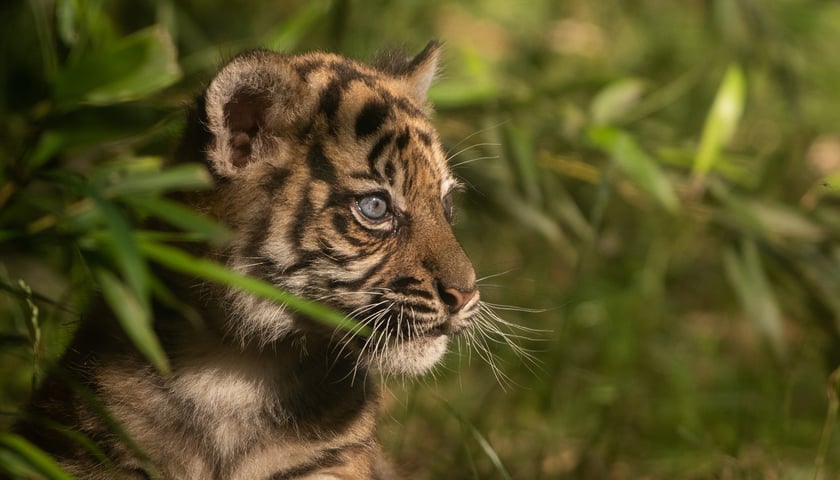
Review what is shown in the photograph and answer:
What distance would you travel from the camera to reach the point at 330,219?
9.60 feet

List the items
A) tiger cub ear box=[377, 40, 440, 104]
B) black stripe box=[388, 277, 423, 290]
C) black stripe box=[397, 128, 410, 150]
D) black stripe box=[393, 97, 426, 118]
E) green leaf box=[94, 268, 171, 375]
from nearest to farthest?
green leaf box=[94, 268, 171, 375], black stripe box=[388, 277, 423, 290], black stripe box=[397, 128, 410, 150], black stripe box=[393, 97, 426, 118], tiger cub ear box=[377, 40, 440, 104]

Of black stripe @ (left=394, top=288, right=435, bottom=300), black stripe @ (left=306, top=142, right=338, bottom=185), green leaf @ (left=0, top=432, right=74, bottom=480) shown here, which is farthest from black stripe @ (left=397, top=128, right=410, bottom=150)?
green leaf @ (left=0, top=432, right=74, bottom=480)

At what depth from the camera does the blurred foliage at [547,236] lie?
313 cm

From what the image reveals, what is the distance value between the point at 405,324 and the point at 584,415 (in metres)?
2.03

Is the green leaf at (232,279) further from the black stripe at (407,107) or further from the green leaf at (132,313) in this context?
the black stripe at (407,107)

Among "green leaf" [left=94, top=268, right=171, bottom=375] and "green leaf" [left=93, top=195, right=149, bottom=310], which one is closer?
"green leaf" [left=93, top=195, right=149, bottom=310]

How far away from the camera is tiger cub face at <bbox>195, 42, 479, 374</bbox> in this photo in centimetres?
290

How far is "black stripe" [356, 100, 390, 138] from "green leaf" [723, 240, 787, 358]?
2.14m

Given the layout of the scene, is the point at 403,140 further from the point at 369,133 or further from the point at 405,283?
the point at 405,283

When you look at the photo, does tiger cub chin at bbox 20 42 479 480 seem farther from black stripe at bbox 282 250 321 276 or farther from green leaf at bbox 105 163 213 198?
green leaf at bbox 105 163 213 198

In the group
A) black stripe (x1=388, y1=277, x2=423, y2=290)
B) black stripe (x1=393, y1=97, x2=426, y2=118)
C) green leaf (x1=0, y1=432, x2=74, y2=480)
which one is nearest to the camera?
green leaf (x1=0, y1=432, x2=74, y2=480)

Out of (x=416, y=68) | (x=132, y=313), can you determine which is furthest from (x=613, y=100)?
(x=132, y=313)

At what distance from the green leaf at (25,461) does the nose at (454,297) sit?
1055mm

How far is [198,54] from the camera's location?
4.94m
